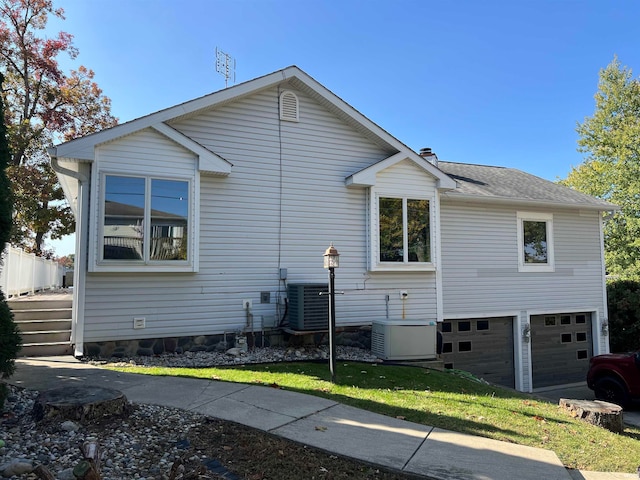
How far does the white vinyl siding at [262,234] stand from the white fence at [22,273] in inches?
105

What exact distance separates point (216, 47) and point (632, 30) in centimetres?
1609

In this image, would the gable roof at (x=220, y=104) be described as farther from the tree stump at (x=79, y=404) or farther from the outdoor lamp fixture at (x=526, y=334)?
the outdoor lamp fixture at (x=526, y=334)

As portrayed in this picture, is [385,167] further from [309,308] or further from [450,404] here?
[450,404]

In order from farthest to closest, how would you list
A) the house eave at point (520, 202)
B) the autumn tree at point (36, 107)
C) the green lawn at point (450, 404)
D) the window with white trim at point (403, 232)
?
the autumn tree at point (36, 107) < the house eave at point (520, 202) < the window with white trim at point (403, 232) < the green lawn at point (450, 404)

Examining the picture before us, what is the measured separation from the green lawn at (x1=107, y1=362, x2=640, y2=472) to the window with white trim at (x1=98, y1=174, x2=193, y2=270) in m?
1.92

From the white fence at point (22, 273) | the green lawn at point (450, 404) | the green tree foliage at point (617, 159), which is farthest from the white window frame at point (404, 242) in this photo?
the green tree foliage at point (617, 159)

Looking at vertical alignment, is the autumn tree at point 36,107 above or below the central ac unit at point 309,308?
above

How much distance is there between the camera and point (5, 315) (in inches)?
151

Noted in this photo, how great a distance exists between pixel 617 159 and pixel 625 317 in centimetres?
1029

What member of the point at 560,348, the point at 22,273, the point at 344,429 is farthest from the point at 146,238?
the point at 560,348

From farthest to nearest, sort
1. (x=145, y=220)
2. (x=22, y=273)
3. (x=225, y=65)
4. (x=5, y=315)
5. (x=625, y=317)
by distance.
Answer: (x=625, y=317)
(x=22, y=273)
(x=225, y=65)
(x=145, y=220)
(x=5, y=315)

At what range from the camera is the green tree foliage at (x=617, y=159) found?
18.9 m

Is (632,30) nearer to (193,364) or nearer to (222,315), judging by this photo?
(222,315)

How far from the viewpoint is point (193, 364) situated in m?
7.12
